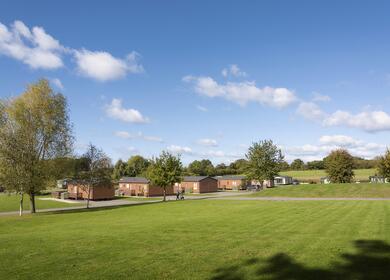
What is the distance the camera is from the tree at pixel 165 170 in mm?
53438

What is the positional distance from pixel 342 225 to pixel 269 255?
29.0 ft

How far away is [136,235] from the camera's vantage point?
16.8 meters

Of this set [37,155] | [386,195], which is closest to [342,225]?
[37,155]

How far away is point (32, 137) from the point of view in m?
37.5

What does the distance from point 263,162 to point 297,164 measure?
3816 inches

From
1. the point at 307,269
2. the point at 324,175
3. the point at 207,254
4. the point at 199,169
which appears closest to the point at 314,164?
the point at 324,175

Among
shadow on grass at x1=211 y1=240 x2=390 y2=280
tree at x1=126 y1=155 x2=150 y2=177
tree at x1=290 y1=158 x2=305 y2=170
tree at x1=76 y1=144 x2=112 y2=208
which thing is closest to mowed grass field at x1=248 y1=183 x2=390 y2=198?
tree at x1=76 y1=144 x2=112 y2=208

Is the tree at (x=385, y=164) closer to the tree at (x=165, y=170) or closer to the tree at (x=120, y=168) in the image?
the tree at (x=165, y=170)

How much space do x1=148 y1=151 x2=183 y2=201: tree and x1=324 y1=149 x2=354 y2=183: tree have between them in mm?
32637

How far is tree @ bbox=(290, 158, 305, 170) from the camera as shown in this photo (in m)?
162

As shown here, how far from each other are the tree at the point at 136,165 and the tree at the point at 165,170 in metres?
72.6

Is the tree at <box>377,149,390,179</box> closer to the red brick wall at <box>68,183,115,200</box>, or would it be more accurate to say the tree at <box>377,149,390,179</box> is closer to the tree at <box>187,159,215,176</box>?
the red brick wall at <box>68,183,115,200</box>

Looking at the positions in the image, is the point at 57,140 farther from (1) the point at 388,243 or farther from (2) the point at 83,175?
(1) the point at 388,243

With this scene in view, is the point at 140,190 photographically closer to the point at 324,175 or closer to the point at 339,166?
the point at 339,166
